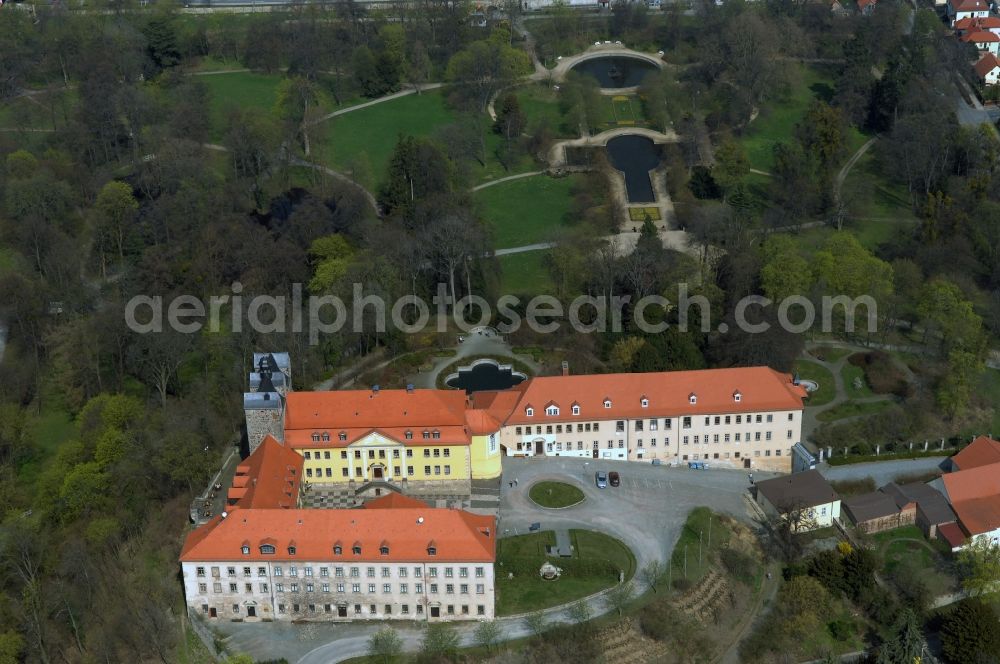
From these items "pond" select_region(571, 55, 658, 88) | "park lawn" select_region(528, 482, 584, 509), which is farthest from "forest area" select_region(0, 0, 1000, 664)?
"park lawn" select_region(528, 482, 584, 509)

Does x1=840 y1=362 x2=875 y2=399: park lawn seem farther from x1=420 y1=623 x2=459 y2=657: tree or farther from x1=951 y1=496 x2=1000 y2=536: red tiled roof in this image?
x1=420 y1=623 x2=459 y2=657: tree

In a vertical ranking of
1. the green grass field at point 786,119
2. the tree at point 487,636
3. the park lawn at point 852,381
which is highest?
the green grass field at point 786,119

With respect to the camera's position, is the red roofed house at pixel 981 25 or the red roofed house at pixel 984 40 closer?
the red roofed house at pixel 984 40

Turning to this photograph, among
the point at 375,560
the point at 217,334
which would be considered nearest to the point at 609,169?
the point at 217,334

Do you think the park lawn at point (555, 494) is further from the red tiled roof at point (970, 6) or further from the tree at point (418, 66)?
the red tiled roof at point (970, 6)

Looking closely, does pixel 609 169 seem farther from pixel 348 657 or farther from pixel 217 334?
pixel 348 657

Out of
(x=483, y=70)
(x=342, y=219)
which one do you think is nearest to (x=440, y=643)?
(x=342, y=219)

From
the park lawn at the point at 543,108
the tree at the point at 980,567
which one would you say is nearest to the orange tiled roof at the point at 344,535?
the tree at the point at 980,567
